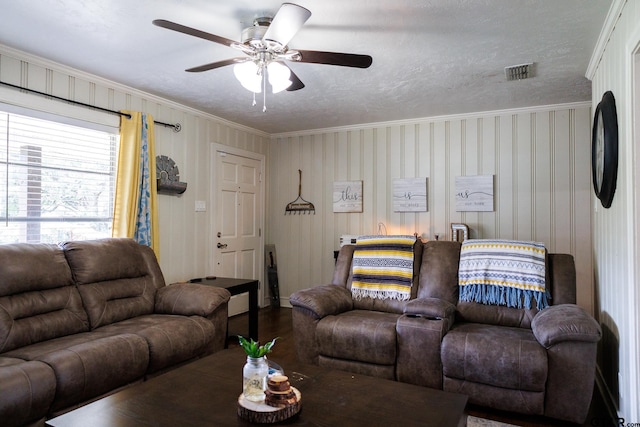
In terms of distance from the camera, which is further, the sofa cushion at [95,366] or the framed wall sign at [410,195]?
the framed wall sign at [410,195]

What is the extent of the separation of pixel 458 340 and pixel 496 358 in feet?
0.81

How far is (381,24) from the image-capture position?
252 centimetres

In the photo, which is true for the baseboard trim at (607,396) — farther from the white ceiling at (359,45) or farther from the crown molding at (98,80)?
the crown molding at (98,80)

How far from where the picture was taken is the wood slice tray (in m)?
1.51

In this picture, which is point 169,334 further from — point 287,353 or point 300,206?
point 300,206

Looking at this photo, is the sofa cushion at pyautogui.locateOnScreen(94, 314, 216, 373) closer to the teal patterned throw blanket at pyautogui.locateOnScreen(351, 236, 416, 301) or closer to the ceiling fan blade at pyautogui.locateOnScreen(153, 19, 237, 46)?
the teal patterned throw blanket at pyautogui.locateOnScreen(351, 236, 416, 301)

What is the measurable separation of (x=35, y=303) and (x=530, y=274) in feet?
11.2

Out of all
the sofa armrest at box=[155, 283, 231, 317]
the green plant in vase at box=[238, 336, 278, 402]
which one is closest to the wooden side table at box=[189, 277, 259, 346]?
the sofa armrest at box=[155, 283, 231, 317]

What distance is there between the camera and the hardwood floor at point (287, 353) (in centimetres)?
247

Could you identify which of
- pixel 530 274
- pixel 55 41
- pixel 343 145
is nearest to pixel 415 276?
pixel 530 274

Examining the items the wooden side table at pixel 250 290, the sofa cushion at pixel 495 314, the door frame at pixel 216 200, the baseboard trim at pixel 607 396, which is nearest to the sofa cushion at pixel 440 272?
the sofa cushion at pixel 495 314

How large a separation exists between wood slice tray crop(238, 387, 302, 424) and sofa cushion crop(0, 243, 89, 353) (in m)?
1.65

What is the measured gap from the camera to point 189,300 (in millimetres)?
3137

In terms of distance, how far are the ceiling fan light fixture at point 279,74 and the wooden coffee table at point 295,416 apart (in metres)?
1.69
